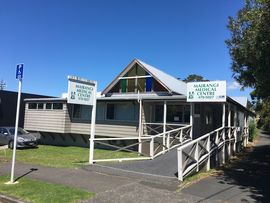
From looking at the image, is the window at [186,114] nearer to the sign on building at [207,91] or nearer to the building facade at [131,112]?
the building facade at [131,112]

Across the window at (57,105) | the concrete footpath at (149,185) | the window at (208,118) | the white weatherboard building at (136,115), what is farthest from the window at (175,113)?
the window at (57,105)

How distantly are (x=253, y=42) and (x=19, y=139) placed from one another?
16.4 m

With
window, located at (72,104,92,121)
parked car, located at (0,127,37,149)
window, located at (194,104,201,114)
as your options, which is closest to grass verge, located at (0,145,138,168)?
parked car, located at (0,127,37,149)

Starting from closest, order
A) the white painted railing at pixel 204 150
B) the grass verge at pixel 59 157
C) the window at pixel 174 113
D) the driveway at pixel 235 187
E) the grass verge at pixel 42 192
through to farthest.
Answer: the grass verge at pixel 42 192, the driveway at pixel 235 187, the white painted railing at pixel 204 150, the grass verge at pixel 59 157, the window at pixel 174 113

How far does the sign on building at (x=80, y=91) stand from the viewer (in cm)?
1252

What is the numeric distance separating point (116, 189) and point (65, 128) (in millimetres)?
14245

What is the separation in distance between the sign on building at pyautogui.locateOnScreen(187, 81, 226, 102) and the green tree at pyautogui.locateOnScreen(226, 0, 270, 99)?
54.5 inches

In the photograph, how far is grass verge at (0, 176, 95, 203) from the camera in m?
7.85

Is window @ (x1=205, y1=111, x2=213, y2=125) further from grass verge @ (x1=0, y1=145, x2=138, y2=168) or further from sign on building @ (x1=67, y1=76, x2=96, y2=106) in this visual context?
sign on building @ (x1=67, y1=76, x2=96, y2=106)

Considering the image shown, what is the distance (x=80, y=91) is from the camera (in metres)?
12.9

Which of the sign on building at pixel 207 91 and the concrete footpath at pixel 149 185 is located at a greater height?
the sign on building at pixel 207 91

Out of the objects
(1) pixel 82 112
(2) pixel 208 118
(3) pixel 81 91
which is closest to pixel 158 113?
(2) pixel 208 118

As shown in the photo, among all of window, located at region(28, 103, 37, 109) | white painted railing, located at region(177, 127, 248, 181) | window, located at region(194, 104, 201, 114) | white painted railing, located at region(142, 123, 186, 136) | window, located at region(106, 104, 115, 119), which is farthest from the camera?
window, located at region(28, 103, 37, 109)

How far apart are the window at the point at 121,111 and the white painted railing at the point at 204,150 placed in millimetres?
5856
